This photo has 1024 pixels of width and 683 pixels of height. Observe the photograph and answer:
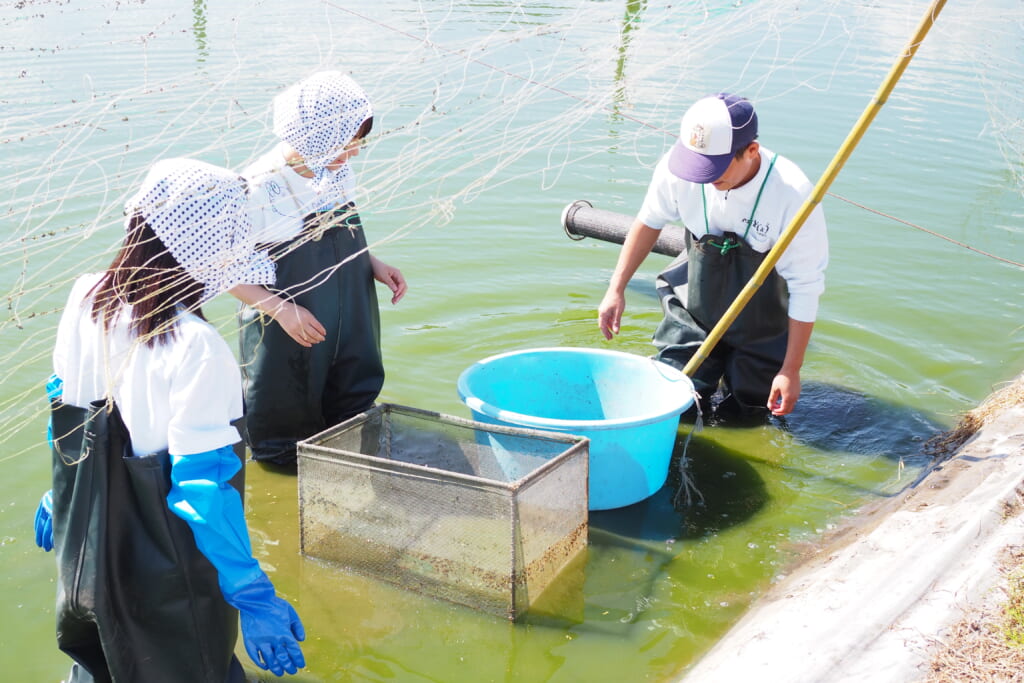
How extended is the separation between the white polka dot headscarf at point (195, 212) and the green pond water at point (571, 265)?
51cm

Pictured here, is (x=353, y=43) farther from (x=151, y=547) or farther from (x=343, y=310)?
(x=151, y=547)

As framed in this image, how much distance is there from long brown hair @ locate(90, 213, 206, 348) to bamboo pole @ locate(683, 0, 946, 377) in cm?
260

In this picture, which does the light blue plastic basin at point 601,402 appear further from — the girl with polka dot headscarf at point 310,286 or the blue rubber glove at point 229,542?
the blue rubber glove at point 229,542

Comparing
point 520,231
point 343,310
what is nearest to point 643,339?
→ point 520,231

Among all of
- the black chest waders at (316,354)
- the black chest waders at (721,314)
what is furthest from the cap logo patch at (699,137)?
the black chest waders at (316,354)

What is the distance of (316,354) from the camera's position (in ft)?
14.2

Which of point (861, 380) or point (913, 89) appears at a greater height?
point (913, 89)

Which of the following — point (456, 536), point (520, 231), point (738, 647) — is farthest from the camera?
point (520, 231)

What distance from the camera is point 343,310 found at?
433 centimetres

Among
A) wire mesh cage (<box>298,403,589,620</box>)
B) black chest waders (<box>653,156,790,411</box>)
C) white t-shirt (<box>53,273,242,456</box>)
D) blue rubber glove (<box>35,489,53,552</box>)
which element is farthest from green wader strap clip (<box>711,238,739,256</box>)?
blue rubber glove (<box>35,489,53,552</box>)

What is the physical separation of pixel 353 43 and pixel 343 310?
8.49 m

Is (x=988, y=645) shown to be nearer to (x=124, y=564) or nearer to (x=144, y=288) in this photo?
(x=124, y=564)

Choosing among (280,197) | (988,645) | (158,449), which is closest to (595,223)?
(280,197)

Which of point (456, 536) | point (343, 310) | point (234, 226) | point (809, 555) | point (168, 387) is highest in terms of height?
point (234, 226)
